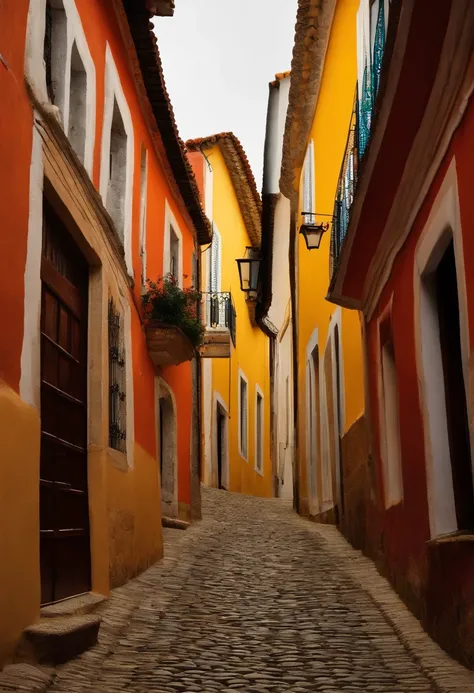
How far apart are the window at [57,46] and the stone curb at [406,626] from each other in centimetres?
442

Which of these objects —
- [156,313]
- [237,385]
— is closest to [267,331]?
[237,385]

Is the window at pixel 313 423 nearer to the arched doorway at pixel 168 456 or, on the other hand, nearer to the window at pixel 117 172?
the arched doorway at pixel 168 456

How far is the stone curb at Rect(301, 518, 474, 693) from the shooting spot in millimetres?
4668

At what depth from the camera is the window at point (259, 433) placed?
26.5 m

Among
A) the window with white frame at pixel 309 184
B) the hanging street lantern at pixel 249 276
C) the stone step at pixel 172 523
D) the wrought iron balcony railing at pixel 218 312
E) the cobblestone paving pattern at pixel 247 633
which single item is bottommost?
the cobblestone paving pattern at pixel 247 633

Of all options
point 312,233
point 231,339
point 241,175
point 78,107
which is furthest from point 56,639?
point 241,175

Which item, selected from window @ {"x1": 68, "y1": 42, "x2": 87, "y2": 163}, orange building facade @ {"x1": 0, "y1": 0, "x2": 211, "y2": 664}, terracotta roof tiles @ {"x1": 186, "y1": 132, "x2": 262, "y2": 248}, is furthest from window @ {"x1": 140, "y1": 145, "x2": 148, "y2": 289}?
terracotta roof tiles @ {"x1": 186, "y1": 132, "x2": 262, "y2": 248}

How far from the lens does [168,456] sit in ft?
42.0

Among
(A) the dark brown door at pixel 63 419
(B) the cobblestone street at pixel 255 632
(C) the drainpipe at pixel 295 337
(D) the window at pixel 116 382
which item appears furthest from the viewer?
(C) the drainpipe at pixel 295 337

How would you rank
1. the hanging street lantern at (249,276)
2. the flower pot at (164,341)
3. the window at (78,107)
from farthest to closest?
the hanging street lantern at (249,276)
the flower pot at (164,341)
the window at (78,107)

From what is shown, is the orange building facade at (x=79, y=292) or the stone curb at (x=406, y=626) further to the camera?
the orange building facade at (x=79, y=292)

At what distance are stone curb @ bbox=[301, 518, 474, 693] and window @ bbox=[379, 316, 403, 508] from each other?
726 millimetres

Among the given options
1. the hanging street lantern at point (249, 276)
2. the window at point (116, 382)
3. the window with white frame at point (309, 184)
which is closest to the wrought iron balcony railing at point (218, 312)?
the hanging street lantern at point (249, 276)

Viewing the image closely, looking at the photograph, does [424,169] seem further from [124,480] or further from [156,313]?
[156,313]
